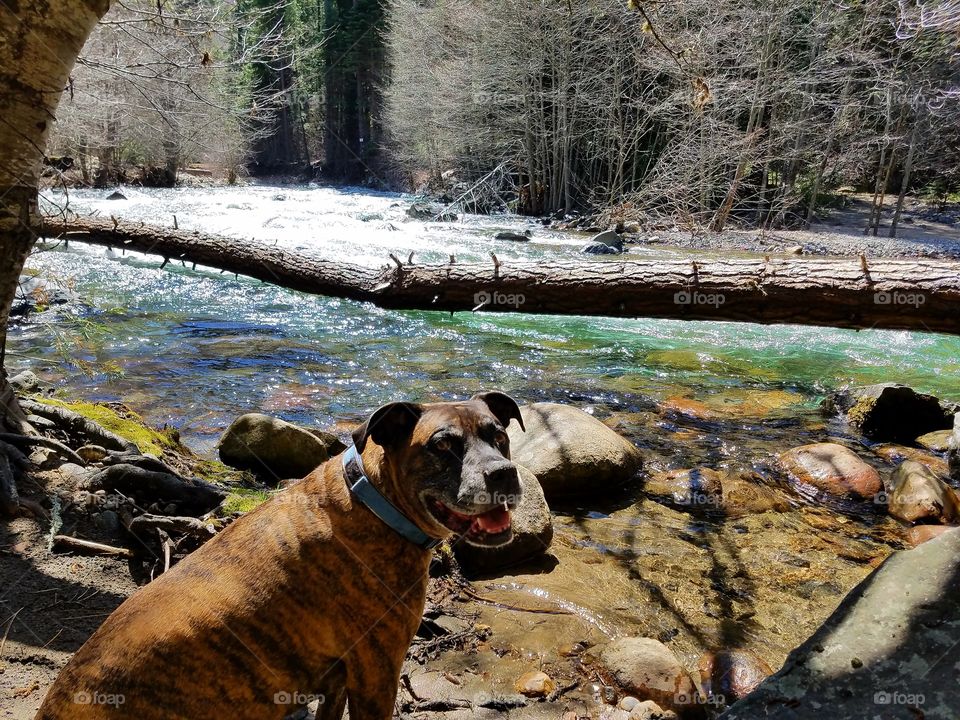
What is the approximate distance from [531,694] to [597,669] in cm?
43

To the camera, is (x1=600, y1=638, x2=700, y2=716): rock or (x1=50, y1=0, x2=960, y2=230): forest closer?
(x1=600, y1=638, x2=700, y2=716): rock

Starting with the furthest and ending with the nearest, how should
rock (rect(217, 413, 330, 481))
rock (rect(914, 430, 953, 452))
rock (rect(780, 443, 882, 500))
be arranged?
rock (rect(914, 430, 953, 452)), rock (rect(780, 443, 882, 500)), rock (rect(217, 413, 330, 481))

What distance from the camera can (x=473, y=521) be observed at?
2537 millimetres

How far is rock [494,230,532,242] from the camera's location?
20.8 meters

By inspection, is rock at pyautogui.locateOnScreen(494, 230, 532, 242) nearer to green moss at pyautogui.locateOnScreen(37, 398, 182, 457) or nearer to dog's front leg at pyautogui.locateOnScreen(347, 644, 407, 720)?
green moss at pyautogui.locateOnScreen(37, 398, 182, 457)

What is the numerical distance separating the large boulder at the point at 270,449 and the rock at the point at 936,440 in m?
6.38

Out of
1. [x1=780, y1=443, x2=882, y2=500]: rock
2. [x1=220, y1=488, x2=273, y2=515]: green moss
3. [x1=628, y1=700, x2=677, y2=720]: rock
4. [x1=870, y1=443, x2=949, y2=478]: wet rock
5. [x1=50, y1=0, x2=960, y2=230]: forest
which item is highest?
[x1=50, y1=0, x2=960, y2=230]: forest

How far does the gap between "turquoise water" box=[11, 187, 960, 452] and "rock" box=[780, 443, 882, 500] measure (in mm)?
1024

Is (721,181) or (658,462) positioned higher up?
(721,181)

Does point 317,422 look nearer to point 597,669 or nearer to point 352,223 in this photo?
point 597,669

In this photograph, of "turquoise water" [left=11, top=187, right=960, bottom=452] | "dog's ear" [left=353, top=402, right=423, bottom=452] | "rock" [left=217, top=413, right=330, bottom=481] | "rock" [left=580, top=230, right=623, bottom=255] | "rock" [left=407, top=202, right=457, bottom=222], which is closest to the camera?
"dog's ear" [left=353, top=402, right=423, bottom=452]

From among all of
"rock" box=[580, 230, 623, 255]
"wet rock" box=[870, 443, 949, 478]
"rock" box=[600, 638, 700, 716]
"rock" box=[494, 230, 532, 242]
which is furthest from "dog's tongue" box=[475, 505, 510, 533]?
"rock" box=[494, 230, 532, 242]

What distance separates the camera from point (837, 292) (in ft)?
22.8

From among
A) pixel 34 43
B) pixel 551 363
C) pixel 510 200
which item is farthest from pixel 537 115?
pixel 34 43
